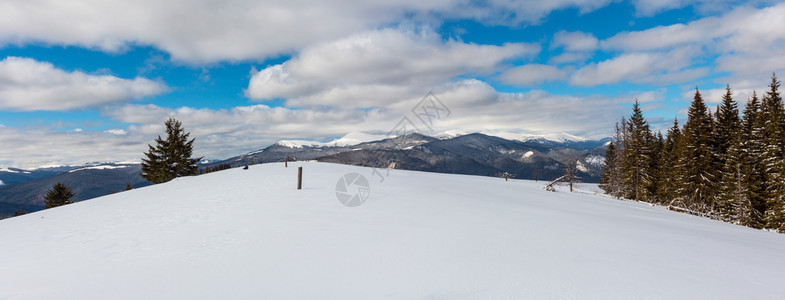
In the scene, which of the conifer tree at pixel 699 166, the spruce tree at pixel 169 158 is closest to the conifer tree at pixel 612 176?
the conifer tree at pixel 699 166

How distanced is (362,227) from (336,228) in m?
0.77

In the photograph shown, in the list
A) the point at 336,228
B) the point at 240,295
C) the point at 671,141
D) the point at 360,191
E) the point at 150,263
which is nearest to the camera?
the point at 240,295

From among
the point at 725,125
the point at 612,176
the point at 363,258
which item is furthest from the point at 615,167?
the point at 363,258

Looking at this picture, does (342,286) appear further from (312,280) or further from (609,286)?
(609,286)

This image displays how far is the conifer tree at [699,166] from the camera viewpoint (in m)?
31.9

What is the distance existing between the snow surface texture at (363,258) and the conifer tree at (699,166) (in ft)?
86.2

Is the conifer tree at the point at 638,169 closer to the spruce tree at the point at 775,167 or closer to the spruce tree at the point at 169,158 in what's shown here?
the spruce tree at the point at 775,167

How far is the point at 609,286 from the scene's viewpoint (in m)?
5.90

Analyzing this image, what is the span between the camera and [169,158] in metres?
49.4

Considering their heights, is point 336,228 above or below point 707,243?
above

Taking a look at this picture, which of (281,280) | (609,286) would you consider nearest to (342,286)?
(281,280)

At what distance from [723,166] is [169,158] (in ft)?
223

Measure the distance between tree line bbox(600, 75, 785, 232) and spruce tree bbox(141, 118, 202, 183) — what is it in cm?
6136

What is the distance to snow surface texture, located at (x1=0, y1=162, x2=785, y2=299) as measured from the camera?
5.64 meters
